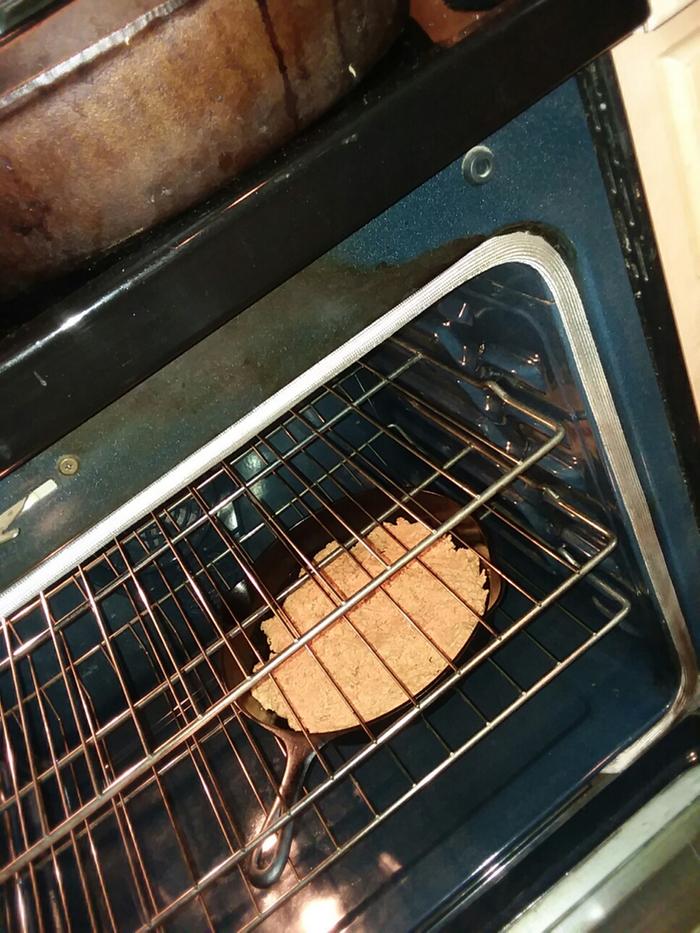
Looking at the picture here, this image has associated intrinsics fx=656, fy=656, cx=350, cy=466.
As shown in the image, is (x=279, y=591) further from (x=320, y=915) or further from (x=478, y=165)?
(x=478, y=165)

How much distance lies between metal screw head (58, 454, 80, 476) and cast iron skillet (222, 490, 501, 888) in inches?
16.9

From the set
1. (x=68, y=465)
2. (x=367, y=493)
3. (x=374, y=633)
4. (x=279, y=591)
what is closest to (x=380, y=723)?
(x=374, y=633)

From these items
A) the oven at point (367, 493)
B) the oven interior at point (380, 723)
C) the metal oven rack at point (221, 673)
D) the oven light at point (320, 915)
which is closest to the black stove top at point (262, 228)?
the oven at point (367, 493)

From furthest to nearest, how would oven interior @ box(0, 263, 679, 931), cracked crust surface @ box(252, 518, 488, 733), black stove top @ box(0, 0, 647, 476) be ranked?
cracked crust surface @ box(252, 518, 488, 733) → oven interior @ box(0, 263, 679, 931) → black stove top @ box(0, 0, 647, 476)

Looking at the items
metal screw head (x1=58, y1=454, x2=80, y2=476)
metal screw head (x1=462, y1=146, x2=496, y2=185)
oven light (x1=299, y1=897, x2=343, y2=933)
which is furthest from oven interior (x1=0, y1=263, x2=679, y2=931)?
metal screw head (x1=58, y1=454, x2=80, y2=476)

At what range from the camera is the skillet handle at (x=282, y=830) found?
2.39ft

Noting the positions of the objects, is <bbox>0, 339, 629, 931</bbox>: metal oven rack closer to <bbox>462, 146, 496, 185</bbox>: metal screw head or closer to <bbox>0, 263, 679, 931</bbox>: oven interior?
<bbox>0, 263, 679, 931</bbox>: oven interior

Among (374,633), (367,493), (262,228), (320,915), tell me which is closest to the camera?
(262,228)

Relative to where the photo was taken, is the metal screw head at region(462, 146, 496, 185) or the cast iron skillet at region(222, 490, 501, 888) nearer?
the metal screw head at region(462, 146, 496, 185)

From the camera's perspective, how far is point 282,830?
75 cm

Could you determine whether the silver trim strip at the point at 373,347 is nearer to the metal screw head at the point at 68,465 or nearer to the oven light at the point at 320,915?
the metal screw head at the point at 68,465

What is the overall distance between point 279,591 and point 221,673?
143 millimetres

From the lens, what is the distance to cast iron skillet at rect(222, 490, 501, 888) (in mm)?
736

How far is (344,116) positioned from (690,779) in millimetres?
781
